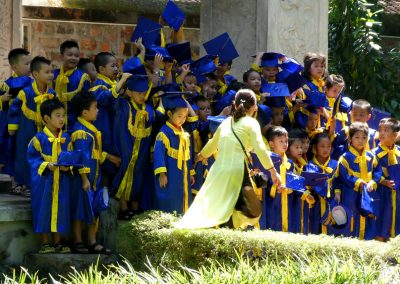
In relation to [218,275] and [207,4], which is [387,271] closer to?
[218,275]

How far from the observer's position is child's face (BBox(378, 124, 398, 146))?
12273 millimetres

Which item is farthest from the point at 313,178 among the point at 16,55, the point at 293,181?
the point at 16,55

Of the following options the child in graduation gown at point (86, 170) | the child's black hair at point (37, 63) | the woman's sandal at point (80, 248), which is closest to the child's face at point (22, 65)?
the child's black hair at point (37, 63)

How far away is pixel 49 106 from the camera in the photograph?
1106 centimetres

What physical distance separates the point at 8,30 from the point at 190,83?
278 centimetres

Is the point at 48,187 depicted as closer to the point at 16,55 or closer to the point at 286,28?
the point at 16,55

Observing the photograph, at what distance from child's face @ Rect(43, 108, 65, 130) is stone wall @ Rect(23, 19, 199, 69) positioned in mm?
7596

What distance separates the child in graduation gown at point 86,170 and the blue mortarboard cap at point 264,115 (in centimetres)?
161

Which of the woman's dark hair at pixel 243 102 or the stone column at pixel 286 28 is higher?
the stone column at pixel 286 28

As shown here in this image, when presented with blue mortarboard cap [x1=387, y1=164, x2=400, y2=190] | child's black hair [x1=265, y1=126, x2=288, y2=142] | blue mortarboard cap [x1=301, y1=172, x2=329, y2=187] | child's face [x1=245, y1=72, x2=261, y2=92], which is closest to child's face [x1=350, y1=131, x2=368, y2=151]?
blue mortarboard cap [x1=387, y1=164, x2=400, y2=190]

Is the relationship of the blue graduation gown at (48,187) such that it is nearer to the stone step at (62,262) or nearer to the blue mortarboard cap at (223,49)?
the stone step at (62,262)

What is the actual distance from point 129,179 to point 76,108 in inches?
32.8

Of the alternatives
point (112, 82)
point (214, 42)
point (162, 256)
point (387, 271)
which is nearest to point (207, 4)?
point (214, 42)

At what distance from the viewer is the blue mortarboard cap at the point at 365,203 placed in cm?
1206
